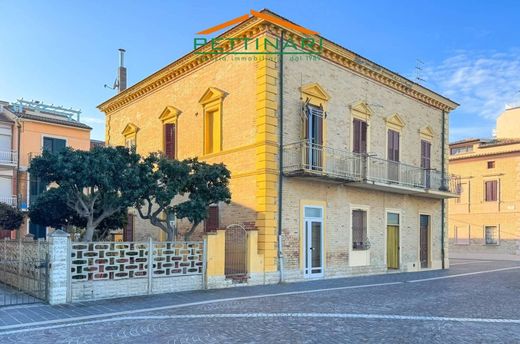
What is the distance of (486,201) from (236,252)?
2868 centimetres

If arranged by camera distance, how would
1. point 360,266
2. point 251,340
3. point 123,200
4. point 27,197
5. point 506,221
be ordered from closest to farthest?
point 251,340 → point 123,200 → point 360,266 → point 27,197 → point 506,221

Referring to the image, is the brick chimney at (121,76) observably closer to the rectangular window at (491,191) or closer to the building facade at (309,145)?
the building facade at (309,145)

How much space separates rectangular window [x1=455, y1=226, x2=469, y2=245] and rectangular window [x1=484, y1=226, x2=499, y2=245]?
165 cm

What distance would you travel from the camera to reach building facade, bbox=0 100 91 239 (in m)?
30.0

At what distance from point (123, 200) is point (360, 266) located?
31.7ft

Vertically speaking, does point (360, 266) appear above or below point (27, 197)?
below

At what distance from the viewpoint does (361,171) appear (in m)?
17.4

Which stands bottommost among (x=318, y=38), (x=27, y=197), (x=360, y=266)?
(x=360, y=266)

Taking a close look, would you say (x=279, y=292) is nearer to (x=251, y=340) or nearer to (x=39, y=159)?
(x=251, y=340)

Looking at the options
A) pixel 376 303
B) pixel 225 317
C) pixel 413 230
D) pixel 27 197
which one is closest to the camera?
pixel 225 317

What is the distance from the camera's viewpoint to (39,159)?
11.5 metres

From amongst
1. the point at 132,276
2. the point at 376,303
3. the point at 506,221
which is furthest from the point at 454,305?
the point at 506,221

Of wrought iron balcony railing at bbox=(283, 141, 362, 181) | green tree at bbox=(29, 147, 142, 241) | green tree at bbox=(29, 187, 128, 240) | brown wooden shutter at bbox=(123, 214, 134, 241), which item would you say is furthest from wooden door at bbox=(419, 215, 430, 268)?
green tree at bbox=(29, 147, 142, 241)

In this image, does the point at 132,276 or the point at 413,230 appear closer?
the point at 132,276
